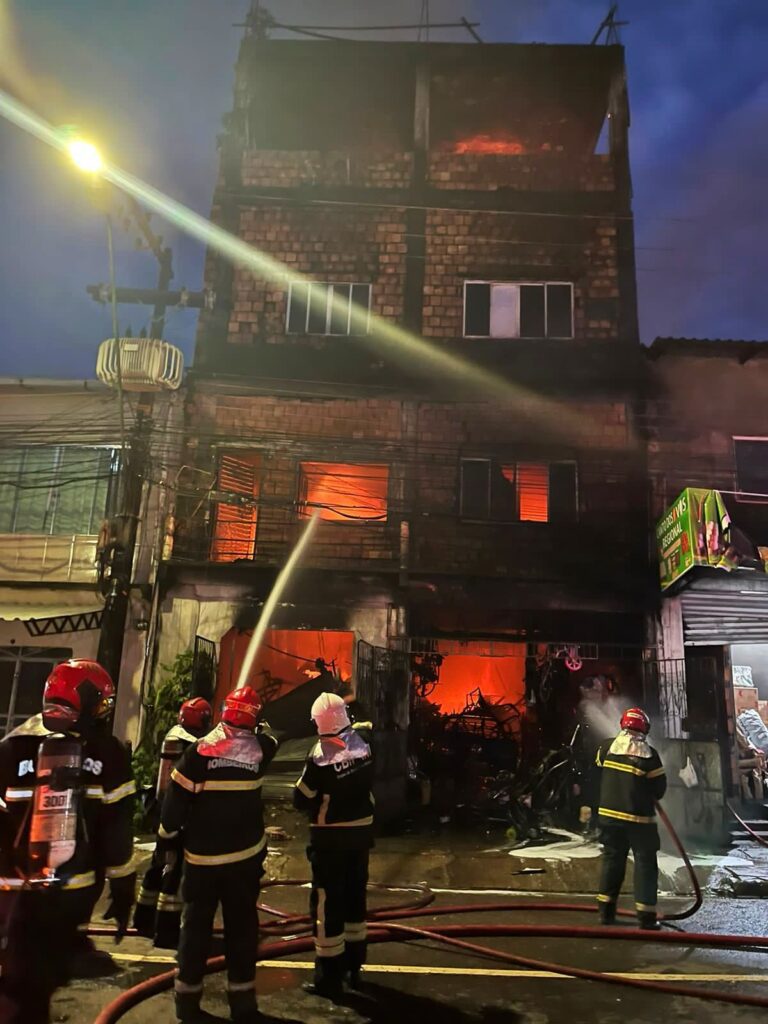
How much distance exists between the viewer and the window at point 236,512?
14523 millimetres

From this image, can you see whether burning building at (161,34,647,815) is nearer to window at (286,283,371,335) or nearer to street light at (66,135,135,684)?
window at (286,283,371,335)

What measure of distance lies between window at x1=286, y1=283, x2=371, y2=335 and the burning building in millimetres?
52

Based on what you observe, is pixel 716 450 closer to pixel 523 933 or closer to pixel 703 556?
pixel 703 556

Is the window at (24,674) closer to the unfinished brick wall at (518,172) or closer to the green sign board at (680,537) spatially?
the green sign board at (680,537)

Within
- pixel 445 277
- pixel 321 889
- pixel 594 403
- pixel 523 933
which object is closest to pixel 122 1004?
pixel 321 889

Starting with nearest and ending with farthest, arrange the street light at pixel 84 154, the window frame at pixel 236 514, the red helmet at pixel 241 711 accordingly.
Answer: the red helmet at pixel 241 711 → the street light at pixel 84 154 → the window frame at pixel 236 514

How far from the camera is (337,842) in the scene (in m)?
5.05

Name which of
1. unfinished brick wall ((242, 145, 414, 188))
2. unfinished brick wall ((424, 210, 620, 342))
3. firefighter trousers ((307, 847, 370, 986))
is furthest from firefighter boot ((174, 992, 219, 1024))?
unfinished brick wall ((242, 145, 414, 188))

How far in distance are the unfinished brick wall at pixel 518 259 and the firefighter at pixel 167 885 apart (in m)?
11.5

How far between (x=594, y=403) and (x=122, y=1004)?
528 inches

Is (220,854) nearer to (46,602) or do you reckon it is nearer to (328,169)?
(46,602)

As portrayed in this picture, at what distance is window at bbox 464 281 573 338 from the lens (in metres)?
15.9

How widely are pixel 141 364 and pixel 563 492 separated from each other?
9.06 m

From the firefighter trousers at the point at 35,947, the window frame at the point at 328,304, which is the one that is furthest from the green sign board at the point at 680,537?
the firefighter trousers at the point at 35,947
